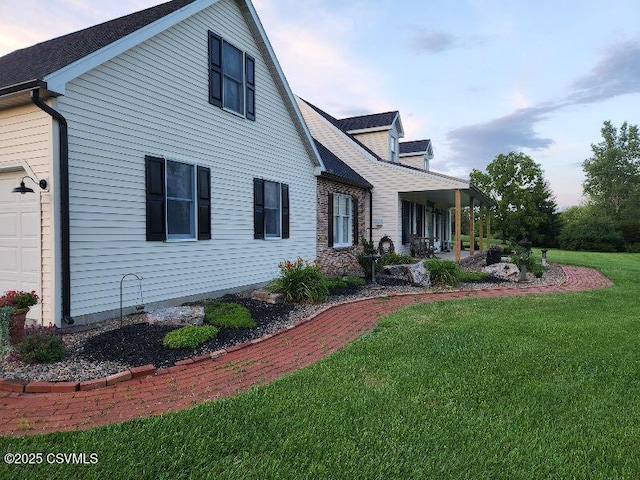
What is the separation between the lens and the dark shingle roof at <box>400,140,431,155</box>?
2353 cm

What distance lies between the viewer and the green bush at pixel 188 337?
496 cm

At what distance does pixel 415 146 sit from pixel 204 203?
1844 centimetres

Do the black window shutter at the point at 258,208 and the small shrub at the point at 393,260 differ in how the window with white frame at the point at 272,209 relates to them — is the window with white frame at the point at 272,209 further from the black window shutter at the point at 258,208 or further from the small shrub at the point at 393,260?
the small shrub at the point at 393,260

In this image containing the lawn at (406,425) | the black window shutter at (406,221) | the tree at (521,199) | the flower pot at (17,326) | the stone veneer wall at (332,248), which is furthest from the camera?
the tree at (521,199)

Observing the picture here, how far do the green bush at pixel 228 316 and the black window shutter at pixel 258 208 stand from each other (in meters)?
3.12

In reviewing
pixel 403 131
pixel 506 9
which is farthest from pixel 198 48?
pixel 403 131

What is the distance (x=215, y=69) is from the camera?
859 centimetres

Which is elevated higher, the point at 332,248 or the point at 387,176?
the point at 387,176

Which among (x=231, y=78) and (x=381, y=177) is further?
(x=381, y=177)

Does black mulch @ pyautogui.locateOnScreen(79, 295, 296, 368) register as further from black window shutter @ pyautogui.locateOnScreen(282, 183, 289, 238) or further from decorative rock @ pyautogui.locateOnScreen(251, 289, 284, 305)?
black window shutter @ pyautogui.locateOnScreen(282, 183, 289, 238)

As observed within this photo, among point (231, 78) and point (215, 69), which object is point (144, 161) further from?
point (231, 78)

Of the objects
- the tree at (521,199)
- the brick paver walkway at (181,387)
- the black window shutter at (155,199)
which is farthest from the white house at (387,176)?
the tree at (521,199)

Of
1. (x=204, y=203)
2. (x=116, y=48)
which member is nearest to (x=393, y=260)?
(x=204, y=203)

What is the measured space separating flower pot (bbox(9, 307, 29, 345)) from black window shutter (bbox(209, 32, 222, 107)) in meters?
5.38
